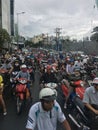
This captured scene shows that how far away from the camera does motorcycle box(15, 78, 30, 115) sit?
36.5ft

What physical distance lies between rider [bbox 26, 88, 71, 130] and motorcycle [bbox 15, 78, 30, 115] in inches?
246

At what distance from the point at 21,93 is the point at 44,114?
21.6ft

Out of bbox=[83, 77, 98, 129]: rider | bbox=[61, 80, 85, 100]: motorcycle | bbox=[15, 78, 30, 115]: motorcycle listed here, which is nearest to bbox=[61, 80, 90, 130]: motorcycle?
bbox=[61, 80, 85, 100]: motorcycle

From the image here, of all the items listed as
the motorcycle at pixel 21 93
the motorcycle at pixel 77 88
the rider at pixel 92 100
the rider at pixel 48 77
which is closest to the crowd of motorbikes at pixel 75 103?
the motorcycle at pixel 77 88

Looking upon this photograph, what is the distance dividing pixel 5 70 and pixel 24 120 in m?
7.02

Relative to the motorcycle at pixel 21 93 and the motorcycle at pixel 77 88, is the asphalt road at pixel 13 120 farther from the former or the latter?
the motorcycle at pixel 77 88

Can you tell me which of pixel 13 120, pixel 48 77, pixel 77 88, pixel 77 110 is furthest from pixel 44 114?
pixel 48 77

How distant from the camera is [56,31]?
111625 mm

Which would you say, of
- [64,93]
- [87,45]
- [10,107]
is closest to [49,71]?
[64,93]

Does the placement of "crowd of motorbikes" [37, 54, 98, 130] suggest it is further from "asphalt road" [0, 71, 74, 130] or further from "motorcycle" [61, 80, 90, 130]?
"asphalt road" [0, 71, 74, 130]

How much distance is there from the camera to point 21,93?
11320 millimetres

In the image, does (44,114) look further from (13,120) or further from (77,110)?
(13,120)

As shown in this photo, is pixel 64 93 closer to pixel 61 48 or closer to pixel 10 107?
pixel 10 107

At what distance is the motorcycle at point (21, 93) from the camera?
11117 millimetres
